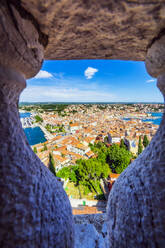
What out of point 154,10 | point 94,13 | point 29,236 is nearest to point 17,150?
point 29,236

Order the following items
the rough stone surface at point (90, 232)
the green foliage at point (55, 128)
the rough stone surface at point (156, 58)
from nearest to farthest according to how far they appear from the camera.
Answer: the rough stone surface at point (156, 58) < the rough stone surface at point (90, 232) < the green foliage at point (55, 128)

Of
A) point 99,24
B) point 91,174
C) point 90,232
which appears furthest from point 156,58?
point 91,174

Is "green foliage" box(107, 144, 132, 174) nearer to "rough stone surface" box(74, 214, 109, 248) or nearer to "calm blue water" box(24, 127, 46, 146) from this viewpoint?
"rough stone surface" box(74, 214, 109, 248)

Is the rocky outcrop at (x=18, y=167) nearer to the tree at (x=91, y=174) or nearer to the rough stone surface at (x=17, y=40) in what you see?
the rough stone surface at (x=17, y=40)

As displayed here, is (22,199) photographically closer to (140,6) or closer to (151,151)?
(151,151)

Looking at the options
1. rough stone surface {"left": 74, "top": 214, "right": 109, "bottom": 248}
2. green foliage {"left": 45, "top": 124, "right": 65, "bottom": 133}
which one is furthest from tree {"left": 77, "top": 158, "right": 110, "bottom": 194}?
green foliage {"left": 45, "top": 124, "right": 65, "bottom": 133}

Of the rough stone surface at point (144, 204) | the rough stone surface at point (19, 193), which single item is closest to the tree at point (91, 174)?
the rough stone surface at point (144, 204)
